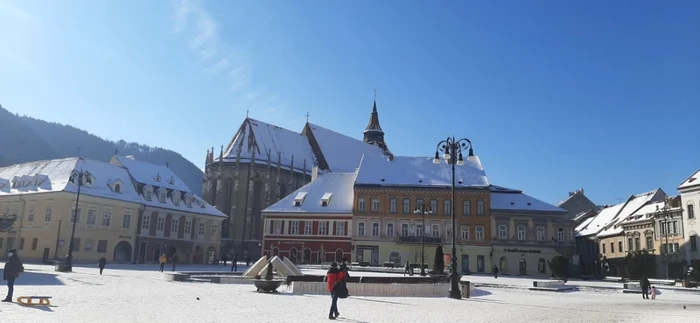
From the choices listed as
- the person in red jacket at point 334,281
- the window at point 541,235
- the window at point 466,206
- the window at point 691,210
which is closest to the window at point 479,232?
the window at point 466,206

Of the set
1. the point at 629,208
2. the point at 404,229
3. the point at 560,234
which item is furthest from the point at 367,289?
the point at 629,208

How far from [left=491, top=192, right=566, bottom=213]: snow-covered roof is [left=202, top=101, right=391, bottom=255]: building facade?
1348 inches

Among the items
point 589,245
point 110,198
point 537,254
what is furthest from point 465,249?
point 110,198

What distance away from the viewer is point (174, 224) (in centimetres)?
5831

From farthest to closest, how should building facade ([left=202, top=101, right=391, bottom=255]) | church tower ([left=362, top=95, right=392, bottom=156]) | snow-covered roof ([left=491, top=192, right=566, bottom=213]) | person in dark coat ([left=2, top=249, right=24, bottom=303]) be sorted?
1. church tower ([left=362, top=95, right=392, bottom=156])
2. building facade ([left=202, top=101, right=391, bottom=255])
3. snow-covered roof ([left=491, top=192, right=566, bottom=213])
4. person in dark coat ([left=2, top=249, right=24, bottom=303])

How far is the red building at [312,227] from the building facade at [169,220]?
23.8 ft

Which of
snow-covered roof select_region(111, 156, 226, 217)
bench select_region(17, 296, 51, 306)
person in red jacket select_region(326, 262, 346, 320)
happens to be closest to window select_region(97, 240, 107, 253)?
snow-covered roof select_region(111, 156, 226, 217)

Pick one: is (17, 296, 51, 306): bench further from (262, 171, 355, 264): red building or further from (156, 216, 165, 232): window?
(262, 171, 355, 264): red building

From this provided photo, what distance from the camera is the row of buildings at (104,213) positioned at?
4903cm

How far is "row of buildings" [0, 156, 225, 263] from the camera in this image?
49031mm

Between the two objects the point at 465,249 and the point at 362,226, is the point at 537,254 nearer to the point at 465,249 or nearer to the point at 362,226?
the point at 465,249

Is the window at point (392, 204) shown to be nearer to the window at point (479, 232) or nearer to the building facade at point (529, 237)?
the window at point (479, 232)

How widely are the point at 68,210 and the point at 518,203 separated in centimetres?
4447

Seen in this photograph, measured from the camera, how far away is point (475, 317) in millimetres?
14766
